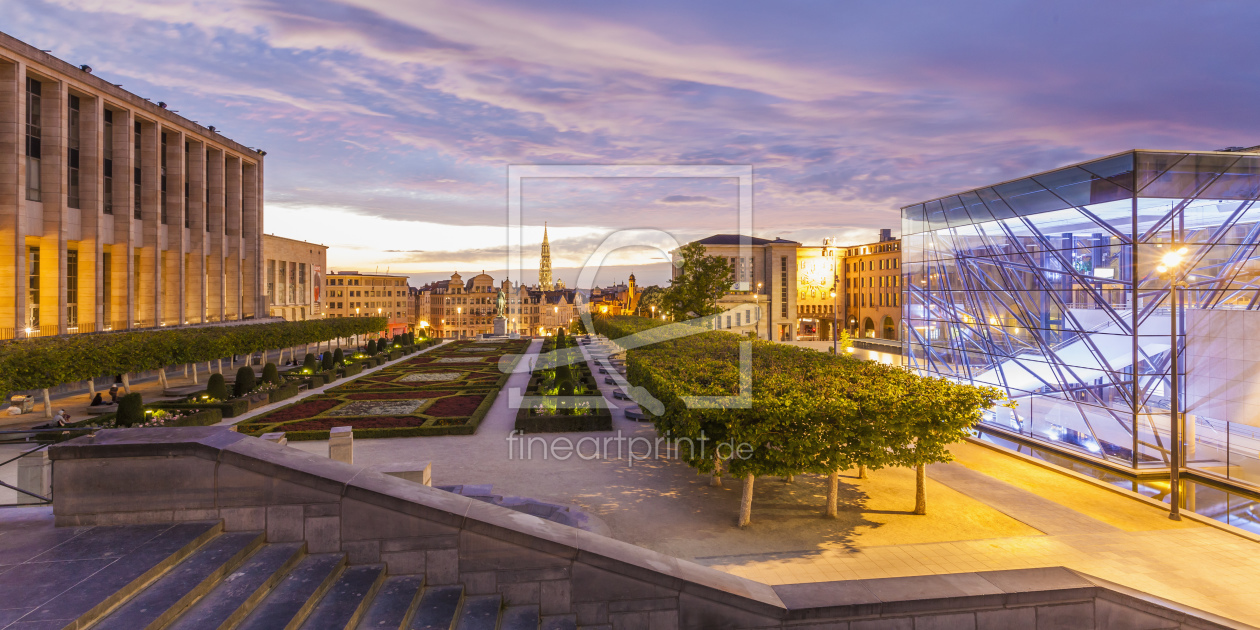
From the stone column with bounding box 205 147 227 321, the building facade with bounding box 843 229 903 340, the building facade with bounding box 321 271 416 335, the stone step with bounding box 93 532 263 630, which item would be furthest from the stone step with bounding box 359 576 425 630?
the building facade with bounding box 321 271 416 335

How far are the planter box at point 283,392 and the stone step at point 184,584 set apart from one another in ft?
81.7

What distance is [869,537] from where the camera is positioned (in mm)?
12227

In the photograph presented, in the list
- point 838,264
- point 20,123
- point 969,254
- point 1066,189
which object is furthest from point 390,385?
point 838,264

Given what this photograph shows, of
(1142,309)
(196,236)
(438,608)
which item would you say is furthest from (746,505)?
(196,236)

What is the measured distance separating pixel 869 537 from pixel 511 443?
1239cm

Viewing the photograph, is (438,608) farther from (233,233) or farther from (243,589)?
(233,233)

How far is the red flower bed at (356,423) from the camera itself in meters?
22.3

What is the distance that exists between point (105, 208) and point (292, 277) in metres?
38.8

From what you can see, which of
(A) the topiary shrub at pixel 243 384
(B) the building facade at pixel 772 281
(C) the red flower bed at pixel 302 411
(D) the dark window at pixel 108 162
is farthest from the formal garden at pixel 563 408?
(B) the building facade at pixel 772 281

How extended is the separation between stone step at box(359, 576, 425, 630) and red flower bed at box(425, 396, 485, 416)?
18.9 metres

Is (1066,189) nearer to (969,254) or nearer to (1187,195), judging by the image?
(1187,195)

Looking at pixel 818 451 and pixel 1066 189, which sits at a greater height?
pixel 1066 189

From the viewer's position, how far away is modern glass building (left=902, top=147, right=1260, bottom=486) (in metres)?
19.9

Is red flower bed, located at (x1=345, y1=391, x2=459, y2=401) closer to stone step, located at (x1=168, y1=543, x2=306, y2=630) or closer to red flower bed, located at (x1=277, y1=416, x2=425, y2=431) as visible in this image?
red flower bed, located at (x1=277, y1=416, x2=425, y2=431)
